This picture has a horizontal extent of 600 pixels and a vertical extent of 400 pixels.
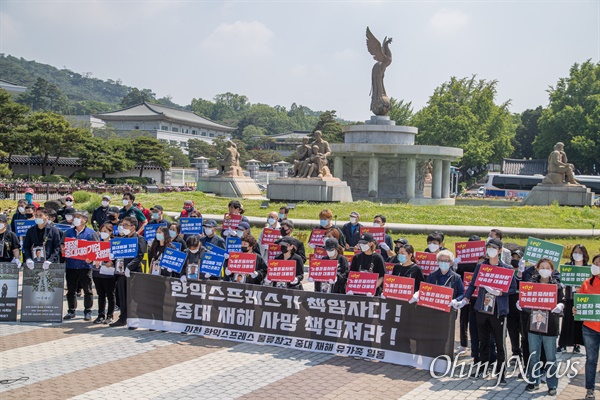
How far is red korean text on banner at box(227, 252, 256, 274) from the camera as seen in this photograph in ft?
32.8

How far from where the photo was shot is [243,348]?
9406mm

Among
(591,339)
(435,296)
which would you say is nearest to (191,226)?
(435,296)

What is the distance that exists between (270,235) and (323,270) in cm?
311

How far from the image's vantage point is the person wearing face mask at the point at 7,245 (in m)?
11.3

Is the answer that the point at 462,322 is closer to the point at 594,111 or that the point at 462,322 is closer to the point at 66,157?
the point at 66,157

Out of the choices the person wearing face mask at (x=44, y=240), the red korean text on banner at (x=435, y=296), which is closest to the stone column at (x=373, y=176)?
the person wearing face mask at (x=44, y=240)

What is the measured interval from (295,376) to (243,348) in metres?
1.51

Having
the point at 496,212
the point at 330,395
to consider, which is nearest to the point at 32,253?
the point at 330,395

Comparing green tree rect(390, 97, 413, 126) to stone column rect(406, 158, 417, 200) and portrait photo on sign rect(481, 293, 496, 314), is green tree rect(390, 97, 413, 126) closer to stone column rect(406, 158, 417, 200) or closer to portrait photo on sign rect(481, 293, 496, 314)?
stone column rect(406, 158, 417, 200)

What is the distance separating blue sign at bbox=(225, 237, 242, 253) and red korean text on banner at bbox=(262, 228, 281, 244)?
1.08 meters

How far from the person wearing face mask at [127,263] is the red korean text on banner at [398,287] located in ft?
14.2

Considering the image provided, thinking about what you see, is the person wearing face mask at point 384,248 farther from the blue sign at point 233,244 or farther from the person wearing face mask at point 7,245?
the person wearing face mask at point 7,245

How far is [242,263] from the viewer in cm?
1003

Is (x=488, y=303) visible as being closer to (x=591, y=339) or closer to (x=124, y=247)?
(x=591, y=339)
